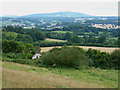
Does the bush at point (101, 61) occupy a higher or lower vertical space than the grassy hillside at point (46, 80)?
lower

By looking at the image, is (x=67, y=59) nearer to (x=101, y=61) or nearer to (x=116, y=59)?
(x=101, y=61)

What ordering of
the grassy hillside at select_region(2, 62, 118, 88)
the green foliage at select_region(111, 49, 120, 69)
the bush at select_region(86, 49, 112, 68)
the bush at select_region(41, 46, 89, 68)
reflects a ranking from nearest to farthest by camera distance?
the grassy hillside at select_region(2, 62, 118, 88) < the bush at select_region(41, 46, 89, 68) < the green foliage at select_region(111, 49, 120, 69) < the bush at select_region(86, 49, 112, 68)

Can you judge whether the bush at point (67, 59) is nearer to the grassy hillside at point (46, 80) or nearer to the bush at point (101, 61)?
the bush at point (101, 61)

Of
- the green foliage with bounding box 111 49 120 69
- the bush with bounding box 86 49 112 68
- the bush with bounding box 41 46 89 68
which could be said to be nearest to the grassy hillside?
the bush with bounding box 41 46 89 68

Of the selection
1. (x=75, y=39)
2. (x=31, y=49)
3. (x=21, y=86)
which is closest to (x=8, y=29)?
(x=75, y=39)

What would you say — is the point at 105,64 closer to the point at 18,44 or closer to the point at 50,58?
the point at 50,58

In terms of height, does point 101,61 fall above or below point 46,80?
below

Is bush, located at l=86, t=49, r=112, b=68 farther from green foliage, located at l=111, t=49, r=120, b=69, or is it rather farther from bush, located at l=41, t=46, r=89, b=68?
bush, located at l=41, t=46, r=89, b=68

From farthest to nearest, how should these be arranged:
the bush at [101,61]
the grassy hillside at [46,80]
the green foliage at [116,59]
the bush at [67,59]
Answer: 1. the bush at [101,61]
2. the green foliage at [116,59]
3. the bush at [67,59]
4. the grassy hillside at [46,80]

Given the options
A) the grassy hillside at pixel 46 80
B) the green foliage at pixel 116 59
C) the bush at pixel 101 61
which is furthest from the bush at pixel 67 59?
the grassy hillside at pixel 46 80

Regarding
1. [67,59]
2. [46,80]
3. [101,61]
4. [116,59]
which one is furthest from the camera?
[116,59]

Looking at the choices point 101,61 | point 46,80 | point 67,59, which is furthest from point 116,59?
point 46,80
